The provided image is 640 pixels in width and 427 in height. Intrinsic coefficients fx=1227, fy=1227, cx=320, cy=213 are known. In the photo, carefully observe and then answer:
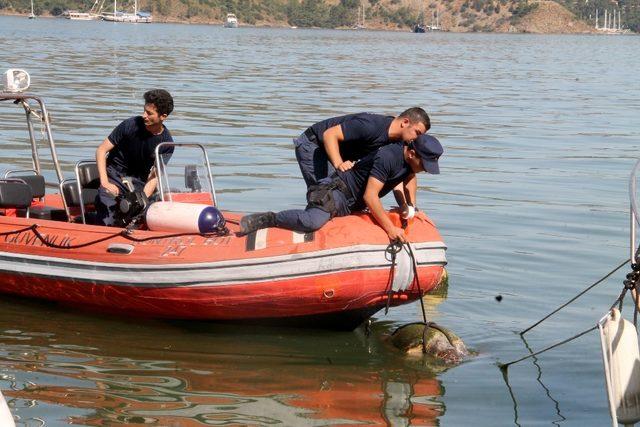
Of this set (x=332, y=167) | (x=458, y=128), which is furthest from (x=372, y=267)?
(x=458, y=128)

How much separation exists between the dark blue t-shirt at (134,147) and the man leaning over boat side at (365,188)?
1.33 m

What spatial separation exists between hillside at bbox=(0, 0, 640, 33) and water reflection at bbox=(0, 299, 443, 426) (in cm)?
14291

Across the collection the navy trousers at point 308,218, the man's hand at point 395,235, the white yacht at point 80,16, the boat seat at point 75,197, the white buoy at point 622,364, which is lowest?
the white yacht at point 80,16

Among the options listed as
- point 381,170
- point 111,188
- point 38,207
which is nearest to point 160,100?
point 111,188

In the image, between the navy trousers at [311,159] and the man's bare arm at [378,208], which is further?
the navy trousers at [311,159]

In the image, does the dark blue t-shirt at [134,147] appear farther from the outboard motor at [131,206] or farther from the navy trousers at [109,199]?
the outboard motor at [131,206]

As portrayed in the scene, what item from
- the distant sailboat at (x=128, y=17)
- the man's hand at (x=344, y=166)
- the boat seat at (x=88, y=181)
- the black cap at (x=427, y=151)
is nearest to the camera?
the black cap at (x=427, y=151)

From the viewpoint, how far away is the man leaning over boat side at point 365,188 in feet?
27.9

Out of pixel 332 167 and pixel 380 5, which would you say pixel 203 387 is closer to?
pixel 332 167

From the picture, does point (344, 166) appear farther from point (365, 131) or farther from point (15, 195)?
point (15, 195)

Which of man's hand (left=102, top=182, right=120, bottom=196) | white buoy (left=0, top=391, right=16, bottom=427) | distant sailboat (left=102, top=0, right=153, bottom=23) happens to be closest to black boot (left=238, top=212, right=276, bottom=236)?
man's hand (left=102, top=182, right=120, bottom=196)

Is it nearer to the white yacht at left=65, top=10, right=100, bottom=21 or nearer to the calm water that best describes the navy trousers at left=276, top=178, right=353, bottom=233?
the calm water

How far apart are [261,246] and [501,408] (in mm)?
2046

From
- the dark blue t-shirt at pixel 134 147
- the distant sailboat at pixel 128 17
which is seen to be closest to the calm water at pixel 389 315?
the dark blue t-shirt at pixel 134 147
